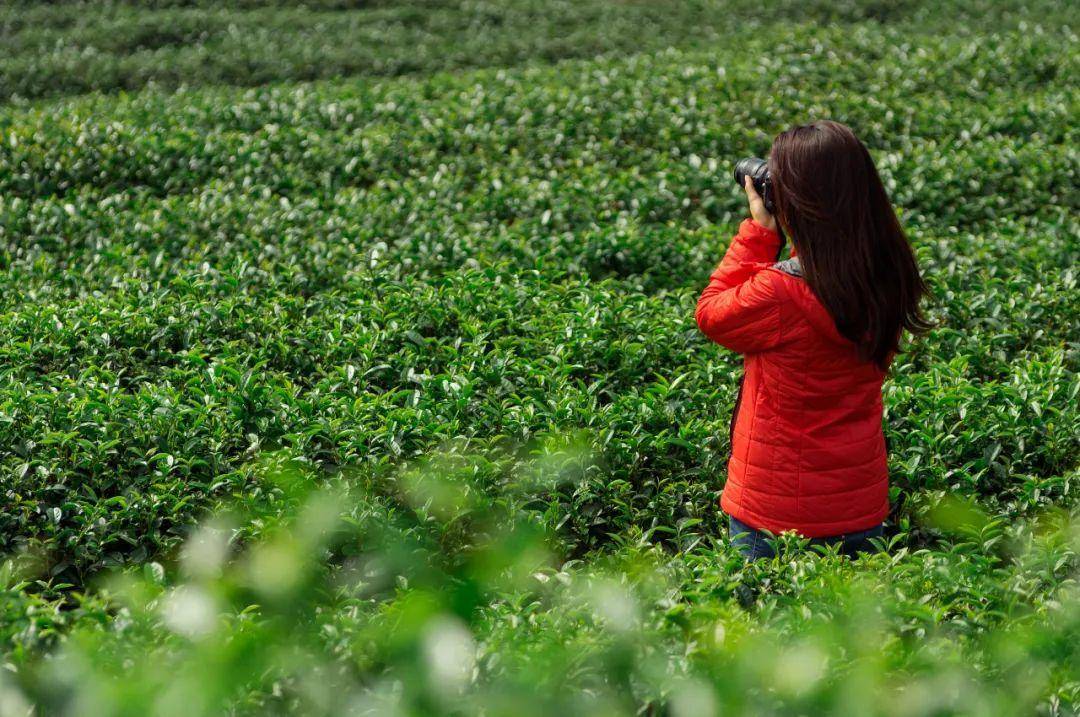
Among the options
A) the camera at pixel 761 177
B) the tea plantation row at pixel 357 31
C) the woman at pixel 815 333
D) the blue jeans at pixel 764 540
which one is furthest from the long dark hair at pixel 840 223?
the tea plantation row at pixel 357 31

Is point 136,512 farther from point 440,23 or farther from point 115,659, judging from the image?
point 440,23

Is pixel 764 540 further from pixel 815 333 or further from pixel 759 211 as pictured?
pixel 759 211

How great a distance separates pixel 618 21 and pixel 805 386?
478 inches

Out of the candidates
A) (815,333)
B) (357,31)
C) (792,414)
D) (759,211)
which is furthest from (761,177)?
(357,31)

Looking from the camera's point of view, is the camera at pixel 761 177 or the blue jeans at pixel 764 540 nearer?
the camera at pixel 761 177

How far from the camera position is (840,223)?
9.37 feet

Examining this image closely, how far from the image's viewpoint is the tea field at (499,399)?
1544 millimetres

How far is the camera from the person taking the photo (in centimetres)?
304

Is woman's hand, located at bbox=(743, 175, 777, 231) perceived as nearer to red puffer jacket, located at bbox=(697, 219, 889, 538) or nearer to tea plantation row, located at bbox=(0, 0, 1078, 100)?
red puffer jacket, located at bbox=(697, 219, 889, 538)

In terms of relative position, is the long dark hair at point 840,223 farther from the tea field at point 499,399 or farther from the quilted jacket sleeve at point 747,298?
the tea field at point 499,399

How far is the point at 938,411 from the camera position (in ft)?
13.8

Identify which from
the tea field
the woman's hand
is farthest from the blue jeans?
the woman's hand

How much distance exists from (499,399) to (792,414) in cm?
157

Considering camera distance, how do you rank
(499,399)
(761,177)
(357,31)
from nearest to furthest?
(761,177) → (499,399) → (357,31)
